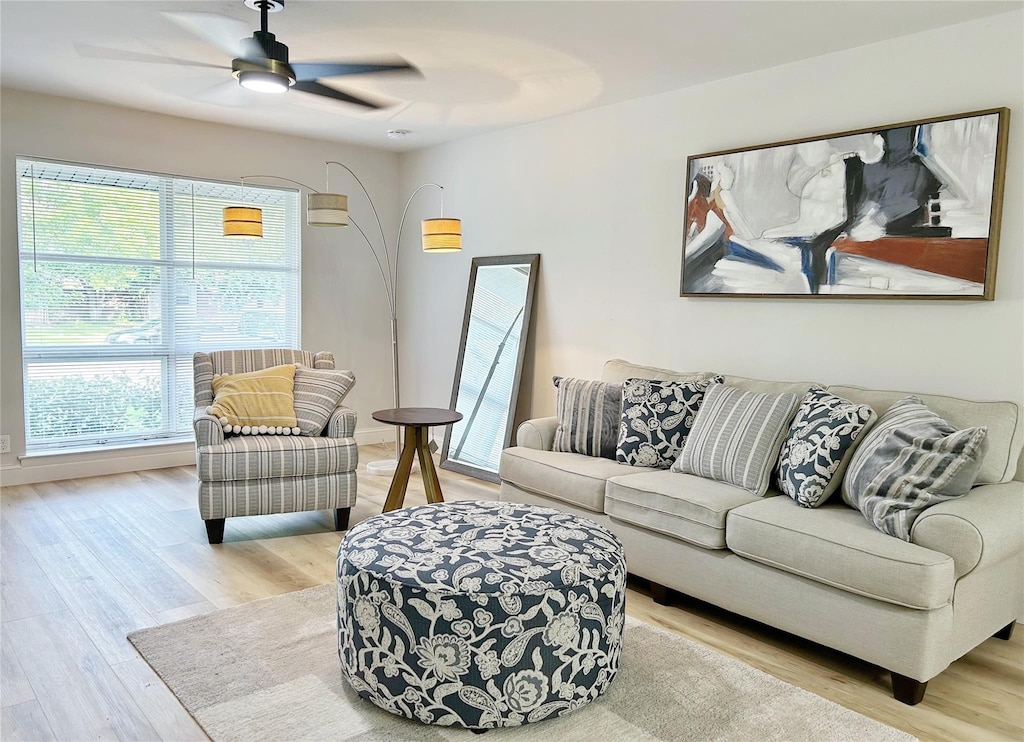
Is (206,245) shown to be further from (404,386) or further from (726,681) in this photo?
(726,681)

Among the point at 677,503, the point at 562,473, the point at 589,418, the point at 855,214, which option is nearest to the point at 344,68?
the point at 589,418

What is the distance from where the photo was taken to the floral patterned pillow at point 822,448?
2.89 metres

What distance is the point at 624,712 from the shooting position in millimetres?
2314

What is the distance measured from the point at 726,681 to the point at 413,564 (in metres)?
1.14

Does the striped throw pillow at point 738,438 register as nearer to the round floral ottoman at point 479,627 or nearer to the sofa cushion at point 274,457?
the round floral ottoman at point 479,627

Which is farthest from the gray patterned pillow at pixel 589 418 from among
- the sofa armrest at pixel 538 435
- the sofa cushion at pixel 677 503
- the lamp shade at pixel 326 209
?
the lamp shade at pixel 326 209

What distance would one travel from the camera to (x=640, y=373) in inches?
161

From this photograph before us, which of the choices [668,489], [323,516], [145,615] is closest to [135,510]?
[323,516]

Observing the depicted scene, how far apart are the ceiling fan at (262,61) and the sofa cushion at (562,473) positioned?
207 centimetres

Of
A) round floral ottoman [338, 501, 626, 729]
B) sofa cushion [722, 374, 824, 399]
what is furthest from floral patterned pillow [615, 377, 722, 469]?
round floral ottoman [338, 501, 626, 729]

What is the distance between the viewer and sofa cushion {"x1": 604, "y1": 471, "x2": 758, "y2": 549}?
9.72 ft

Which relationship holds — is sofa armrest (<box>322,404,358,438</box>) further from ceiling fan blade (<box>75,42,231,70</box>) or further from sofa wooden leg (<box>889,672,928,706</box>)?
sofa wooden leg (<box>889,672,928,706</box>)

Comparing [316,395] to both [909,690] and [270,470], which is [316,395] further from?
[909,690]

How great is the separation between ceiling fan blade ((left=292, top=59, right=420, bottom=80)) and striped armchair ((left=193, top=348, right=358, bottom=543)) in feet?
5.77
